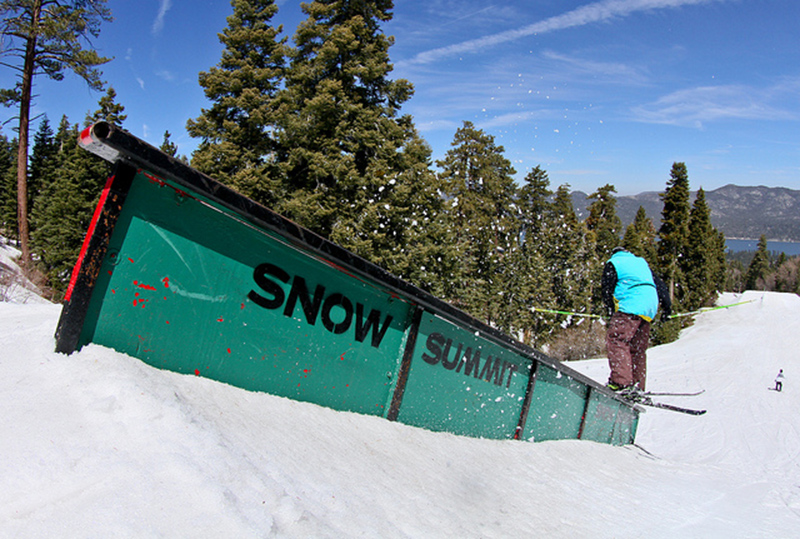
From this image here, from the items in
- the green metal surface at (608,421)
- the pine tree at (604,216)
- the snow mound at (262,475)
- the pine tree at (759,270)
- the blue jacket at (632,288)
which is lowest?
the snow mound at (262,475)

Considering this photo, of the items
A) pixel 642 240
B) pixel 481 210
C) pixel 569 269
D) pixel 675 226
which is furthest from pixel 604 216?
pixel 481 210

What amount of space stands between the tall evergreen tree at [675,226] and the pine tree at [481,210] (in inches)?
610

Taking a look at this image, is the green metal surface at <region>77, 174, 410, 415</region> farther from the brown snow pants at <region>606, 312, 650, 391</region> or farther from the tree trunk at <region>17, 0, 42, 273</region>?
the tree trunk at <region>17, 0, 42, 273</region>

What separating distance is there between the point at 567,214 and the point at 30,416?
4497 cm

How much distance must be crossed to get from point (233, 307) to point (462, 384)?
224cm

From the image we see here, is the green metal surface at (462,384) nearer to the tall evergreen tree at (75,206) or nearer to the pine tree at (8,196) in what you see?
the tall evergreen tree at (75,206)

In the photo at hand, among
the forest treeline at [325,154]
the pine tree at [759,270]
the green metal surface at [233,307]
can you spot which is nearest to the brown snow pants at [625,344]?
the green metal surface at [233,307]

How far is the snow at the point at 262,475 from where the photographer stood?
157 centimetres

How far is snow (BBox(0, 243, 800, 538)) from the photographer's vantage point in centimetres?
157

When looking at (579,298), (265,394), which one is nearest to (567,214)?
(579,298)

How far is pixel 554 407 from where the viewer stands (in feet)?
16.9

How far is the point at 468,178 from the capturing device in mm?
33531

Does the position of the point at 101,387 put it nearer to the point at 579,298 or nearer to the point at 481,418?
the point at 481,418

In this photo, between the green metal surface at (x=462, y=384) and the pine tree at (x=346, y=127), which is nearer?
the green metal surface at (x=462, y=384)
